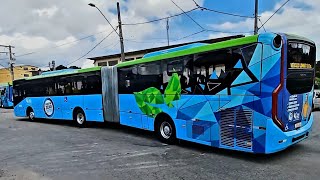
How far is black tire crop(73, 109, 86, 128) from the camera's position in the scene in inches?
589

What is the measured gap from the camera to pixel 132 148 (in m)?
9.34

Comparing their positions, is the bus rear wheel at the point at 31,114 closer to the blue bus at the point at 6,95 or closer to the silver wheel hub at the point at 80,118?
the silver wheel hub at the point at 80,118

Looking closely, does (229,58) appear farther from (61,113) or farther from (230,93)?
(61,113)

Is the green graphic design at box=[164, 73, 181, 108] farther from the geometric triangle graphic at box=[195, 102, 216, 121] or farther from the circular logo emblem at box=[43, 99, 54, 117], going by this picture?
the circular logo emblem at box=[43, 99, 54, 117]

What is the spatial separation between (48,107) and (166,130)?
982 cm

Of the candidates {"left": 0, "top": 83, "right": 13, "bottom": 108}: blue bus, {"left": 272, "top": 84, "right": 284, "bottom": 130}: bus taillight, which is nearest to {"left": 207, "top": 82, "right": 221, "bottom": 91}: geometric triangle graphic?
{"left": 272, "top": 84, "right": 284, "bottom": 130}: bus taillight

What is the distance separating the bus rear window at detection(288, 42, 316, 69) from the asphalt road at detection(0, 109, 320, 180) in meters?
2.29

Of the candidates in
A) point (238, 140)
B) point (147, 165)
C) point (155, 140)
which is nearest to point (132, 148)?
point (155, 140)

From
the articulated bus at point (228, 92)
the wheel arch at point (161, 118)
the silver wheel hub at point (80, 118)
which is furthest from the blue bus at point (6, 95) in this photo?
the wheel arch at point (161, 118)

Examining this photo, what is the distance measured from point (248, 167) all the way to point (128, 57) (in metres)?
31.0

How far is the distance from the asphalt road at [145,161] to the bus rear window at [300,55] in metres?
2.29

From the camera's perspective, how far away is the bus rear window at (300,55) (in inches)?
276

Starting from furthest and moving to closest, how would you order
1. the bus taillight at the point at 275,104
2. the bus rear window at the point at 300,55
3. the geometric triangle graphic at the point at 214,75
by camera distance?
the geometric triangle graphic at the point at 214,75 → the bus rear window at the point at 300,55 → the bus taillight at the point at 275,104

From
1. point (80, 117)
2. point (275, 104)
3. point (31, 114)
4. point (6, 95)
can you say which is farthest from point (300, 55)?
point (6, 95)
